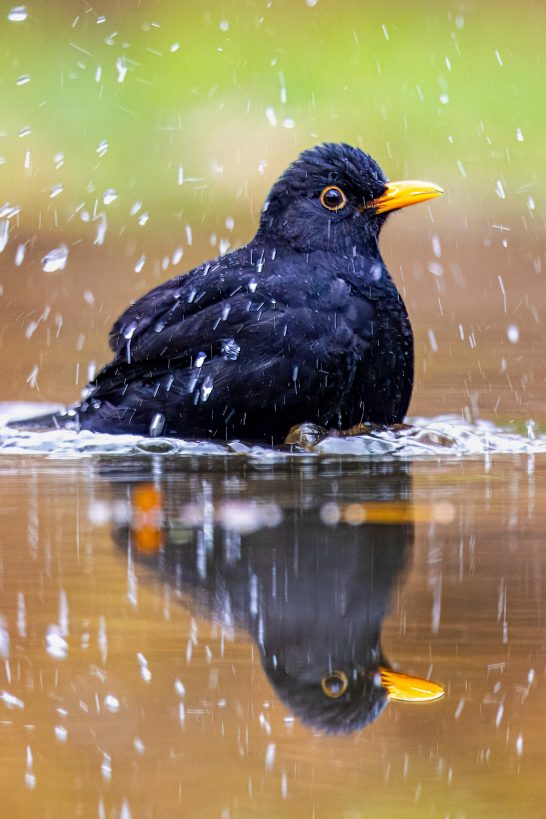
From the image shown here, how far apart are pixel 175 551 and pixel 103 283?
650 centimetres

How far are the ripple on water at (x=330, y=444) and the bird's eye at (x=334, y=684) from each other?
8.57 feet

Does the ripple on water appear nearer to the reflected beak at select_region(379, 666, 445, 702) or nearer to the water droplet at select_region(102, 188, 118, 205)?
the reflected beak at select_region(379, 666, 445, 702)

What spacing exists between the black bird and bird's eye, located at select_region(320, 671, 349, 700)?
2.66 metres

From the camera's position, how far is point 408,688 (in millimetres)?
2965

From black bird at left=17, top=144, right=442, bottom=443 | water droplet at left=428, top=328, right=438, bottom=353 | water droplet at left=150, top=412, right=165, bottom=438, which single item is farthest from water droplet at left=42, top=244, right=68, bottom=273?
water droplet at left=150, top=412, right=165, bottom=438

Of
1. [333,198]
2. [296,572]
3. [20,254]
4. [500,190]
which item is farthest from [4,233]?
[296,572]

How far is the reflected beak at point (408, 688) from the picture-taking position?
2930mm

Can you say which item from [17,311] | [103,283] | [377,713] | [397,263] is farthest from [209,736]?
[397,263]

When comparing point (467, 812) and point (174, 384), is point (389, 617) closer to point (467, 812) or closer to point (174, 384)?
point (467, 812)

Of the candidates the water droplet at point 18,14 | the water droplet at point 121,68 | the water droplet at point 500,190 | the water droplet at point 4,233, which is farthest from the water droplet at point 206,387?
the water droplet at point 18,14

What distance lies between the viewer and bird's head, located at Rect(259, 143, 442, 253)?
6.13 metres

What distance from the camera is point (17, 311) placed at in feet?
31.1

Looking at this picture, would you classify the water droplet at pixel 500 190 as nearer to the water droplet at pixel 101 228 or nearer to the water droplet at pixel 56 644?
the water droplet at pixel 101 228

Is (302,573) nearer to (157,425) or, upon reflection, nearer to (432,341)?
(157,425)
